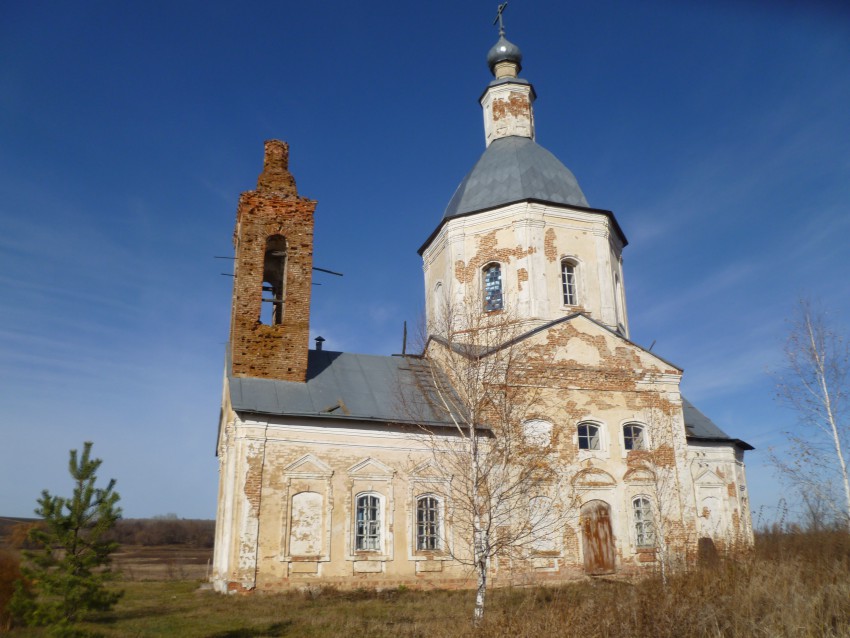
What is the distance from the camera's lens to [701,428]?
1922 centimetres

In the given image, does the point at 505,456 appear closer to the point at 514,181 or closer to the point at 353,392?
the point at 353,392

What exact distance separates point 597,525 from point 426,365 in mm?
5626

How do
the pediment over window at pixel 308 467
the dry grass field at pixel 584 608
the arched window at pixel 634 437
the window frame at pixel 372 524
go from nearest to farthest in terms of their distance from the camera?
the dry grass field at pixel 584 608 → the pediment over window at pixel 308 467 → the window frame at pixel 372 524 → the arched window at pixel 634 437

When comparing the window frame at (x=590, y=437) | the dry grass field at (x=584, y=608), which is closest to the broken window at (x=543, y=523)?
the dry grass field at (x=584, y=608)

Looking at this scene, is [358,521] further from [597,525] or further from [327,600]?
[597,525]

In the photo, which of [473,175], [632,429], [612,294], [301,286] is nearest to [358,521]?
[301,286]

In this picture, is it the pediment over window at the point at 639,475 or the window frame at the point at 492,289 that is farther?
the window frame at the point at 492,289

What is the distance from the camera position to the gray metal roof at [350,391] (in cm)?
1472

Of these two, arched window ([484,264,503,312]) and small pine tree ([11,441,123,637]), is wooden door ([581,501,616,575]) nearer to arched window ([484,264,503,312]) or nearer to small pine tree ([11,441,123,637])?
arched window ([484,264,503,312])

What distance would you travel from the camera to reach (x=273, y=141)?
693 inches

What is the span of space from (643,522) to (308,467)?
8.06 metres

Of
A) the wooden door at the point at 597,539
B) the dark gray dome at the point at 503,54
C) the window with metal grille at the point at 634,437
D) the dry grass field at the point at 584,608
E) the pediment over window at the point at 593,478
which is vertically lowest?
the dry grass field at the point at 584,608

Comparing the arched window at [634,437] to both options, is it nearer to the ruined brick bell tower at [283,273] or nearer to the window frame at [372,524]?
the window frame at [372,524]

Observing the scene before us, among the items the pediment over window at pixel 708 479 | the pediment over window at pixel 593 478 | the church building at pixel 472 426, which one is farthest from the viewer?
the pediment over window at pixel 708 479
